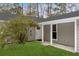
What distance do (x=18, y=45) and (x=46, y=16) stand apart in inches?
153

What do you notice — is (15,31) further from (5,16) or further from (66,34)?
(66,34)

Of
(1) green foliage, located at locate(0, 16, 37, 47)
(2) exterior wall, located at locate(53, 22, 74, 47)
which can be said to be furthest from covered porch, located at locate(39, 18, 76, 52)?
(1) green foliage, located at locate(0, 16, 37, 47)

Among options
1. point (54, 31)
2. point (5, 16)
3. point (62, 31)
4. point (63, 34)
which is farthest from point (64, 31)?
point (5, 16)

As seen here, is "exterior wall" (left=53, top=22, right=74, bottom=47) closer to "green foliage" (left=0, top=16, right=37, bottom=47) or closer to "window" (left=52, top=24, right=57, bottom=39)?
"window" (left=52, top=24, right=57, bottom=39)

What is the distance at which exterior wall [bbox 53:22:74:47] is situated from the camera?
38.2 ft

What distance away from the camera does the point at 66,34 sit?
1237cm

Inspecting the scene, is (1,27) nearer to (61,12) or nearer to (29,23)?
(29,23)

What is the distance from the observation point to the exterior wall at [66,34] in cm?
1163

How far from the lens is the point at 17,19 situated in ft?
31.0

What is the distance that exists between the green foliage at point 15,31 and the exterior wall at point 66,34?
3.28 meters

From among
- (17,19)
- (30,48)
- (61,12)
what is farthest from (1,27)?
(61,12)

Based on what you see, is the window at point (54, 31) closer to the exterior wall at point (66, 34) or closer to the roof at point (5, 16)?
the exterior wall at point (66, 34)

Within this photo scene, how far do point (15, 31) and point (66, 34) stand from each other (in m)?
4.58

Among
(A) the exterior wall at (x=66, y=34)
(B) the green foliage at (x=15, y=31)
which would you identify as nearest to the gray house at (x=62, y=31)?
(A) the exterior wall at (x=66, y=34)
